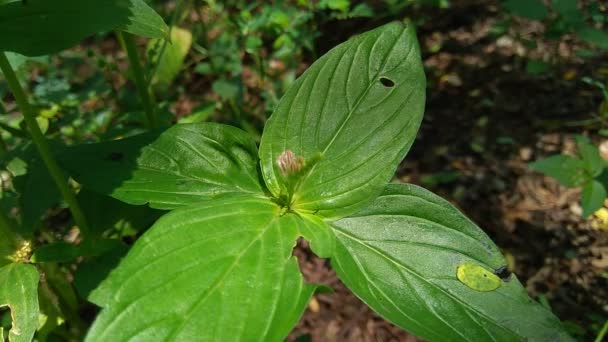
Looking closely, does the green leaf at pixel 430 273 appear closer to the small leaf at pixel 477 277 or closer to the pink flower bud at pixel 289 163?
the small leaf at pixel 477 277

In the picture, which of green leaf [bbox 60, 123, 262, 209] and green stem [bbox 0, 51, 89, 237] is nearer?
green stem [bbox 0, 51, 89, 237]

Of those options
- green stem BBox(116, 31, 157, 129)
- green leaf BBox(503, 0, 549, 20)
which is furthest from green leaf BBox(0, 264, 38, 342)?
green leaf BBox(503, 0, 549, 20)

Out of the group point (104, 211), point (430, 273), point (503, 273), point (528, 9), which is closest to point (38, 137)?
point (104, 211)

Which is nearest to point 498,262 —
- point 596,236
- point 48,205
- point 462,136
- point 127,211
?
point 127,211

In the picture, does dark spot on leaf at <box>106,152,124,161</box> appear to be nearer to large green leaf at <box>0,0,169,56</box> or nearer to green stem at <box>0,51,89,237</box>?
green stem at <box>0,51,89,237</box>

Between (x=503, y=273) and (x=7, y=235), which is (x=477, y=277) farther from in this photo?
(x=7, y=235)

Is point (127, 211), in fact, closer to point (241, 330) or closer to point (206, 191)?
point (206, 191)
